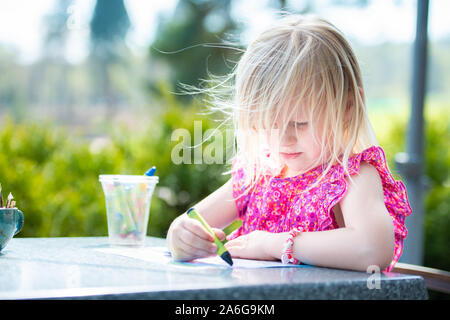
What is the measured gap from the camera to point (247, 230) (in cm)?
139

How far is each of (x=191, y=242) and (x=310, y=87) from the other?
42 centimetres

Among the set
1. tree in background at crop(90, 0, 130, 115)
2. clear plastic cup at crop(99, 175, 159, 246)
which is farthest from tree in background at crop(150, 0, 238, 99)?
clear plastic cup at crop(99, 175, 159, 246)

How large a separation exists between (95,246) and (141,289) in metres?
0.61

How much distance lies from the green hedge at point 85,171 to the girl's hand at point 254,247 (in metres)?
2.27

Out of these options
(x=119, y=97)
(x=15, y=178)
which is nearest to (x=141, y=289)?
(x=15, y=178)

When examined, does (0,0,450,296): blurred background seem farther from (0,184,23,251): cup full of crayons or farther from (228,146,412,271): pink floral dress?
(0,184,23,251): cup full of crayons

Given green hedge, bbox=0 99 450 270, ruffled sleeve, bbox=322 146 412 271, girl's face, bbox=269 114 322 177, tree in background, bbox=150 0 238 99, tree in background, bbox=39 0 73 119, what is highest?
tree in background, bbox=150 0 238 99

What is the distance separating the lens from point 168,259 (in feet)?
3.60

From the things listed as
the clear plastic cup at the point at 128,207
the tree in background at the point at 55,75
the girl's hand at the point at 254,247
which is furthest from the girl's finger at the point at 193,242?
the tree in background at the point at 55,75

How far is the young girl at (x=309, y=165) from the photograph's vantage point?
1045mm

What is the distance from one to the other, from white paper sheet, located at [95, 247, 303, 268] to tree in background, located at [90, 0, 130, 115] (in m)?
8.13

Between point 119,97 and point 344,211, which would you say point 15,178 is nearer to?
point 344,211

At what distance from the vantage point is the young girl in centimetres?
104

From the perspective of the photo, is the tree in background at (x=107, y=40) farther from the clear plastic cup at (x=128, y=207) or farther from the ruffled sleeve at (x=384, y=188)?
the ruffled sleeve at (x=384, y=188)
